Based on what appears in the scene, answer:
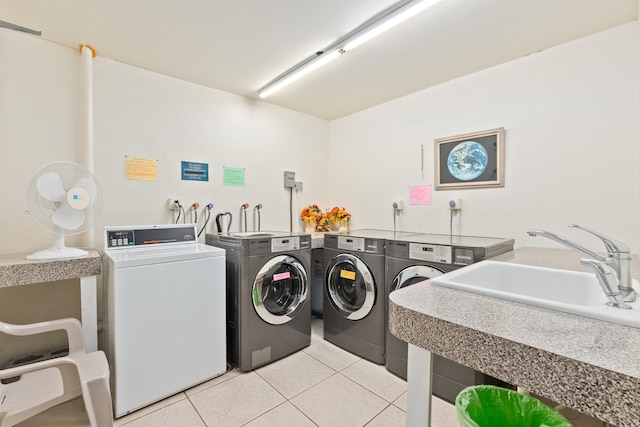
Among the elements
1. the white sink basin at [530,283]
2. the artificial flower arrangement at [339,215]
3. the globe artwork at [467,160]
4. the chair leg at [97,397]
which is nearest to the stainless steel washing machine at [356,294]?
the artificial flower arrangement at [339,215]

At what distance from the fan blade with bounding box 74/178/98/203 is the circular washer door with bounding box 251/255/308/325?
1.21 m

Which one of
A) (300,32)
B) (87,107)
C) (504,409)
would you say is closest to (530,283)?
(504,409)

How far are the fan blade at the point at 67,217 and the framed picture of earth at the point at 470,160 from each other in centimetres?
283

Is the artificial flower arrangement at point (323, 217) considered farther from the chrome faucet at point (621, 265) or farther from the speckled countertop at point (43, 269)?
the chrome faucet at point (621, 265)

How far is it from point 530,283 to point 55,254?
2.62 metres

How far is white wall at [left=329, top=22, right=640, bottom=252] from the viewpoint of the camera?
1889 millimetres

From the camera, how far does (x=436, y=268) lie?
197 cm

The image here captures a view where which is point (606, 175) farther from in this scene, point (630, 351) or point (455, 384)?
point (630, 351)

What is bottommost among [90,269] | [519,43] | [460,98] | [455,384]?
[455,384]

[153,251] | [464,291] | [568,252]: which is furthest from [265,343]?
[568,252]

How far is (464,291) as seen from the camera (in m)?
1.00

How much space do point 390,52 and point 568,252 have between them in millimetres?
1916

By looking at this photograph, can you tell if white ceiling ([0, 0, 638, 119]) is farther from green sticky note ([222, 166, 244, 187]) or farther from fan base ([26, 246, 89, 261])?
fan base ([26, 246, 89, 261])

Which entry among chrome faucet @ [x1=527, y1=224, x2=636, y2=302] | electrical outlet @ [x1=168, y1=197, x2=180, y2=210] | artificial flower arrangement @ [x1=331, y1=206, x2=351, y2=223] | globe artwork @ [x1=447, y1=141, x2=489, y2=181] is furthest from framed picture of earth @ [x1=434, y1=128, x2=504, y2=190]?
electrical outlet @ [x1=168, y1=197, x2=180, y2=210]
